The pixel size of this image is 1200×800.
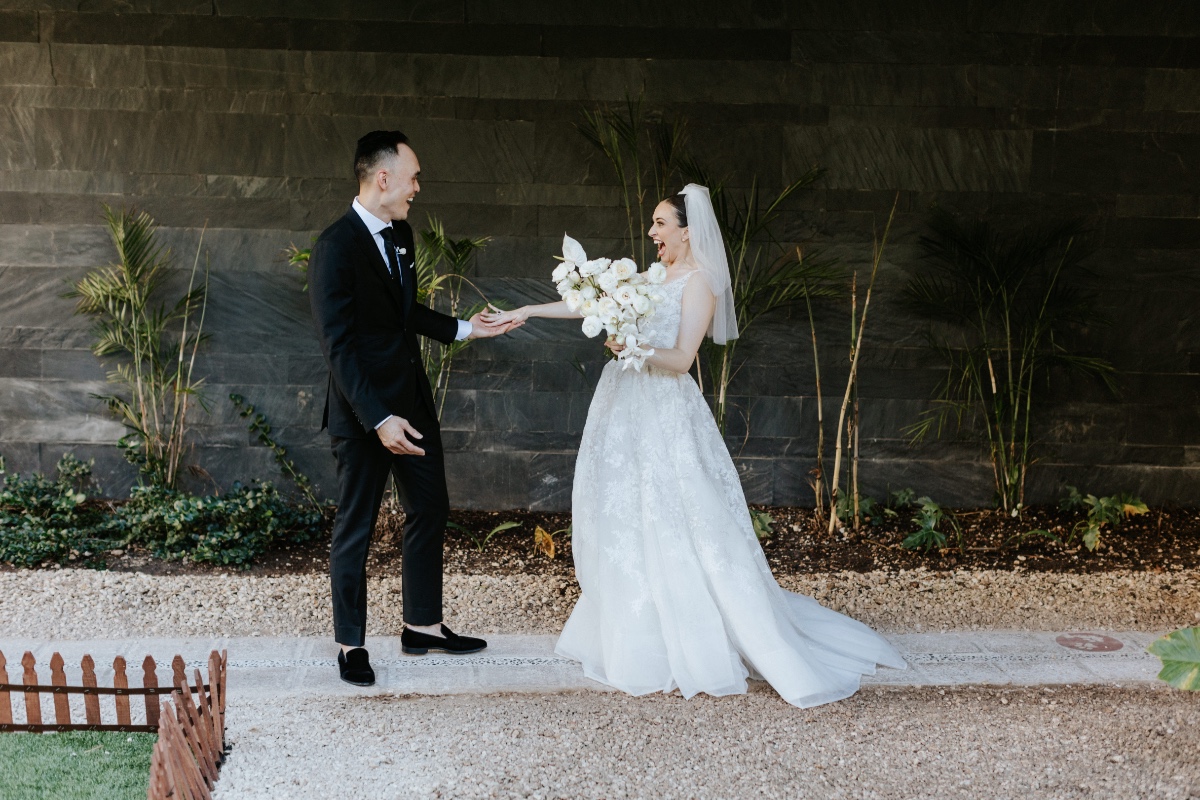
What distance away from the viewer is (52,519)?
17.3 ft

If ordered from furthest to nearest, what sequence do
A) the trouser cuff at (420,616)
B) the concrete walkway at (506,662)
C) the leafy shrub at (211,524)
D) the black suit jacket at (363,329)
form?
the leafy shrub at (211,524) < the trouser cuff at (420,616) < the concrete walkway at (506,662) < the black suit jacket at (363,329)

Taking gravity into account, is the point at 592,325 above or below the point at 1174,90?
below

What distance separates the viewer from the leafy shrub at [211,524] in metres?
5.06

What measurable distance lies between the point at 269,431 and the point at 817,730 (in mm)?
3770

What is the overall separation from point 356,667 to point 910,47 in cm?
438

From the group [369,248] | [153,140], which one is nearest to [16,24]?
[153,140]

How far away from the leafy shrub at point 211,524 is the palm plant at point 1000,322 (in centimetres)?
357

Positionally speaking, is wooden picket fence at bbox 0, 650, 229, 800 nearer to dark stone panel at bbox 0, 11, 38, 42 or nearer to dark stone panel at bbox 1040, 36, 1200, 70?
dark stone panel at bbox 0, 11, 38, 42

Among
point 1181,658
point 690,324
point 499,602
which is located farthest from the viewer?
point 499,602

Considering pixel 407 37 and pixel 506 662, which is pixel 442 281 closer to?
pixel 407 37

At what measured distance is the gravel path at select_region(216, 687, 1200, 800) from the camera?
9.48ft

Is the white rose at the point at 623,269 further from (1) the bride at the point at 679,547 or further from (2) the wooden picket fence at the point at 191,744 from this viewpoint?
(2) the wooden picket fence at the point at 191,744

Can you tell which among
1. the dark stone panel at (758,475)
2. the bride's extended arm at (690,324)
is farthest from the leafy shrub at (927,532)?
the bride's extended arm at (690,324)

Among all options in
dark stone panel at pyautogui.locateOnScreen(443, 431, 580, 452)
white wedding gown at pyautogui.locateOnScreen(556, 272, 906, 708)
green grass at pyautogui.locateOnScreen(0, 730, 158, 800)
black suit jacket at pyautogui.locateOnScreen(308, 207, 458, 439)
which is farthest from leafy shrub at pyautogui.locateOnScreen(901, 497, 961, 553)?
green grass at pyautogui.locateOnScreen(0, 730, 158, 800)
